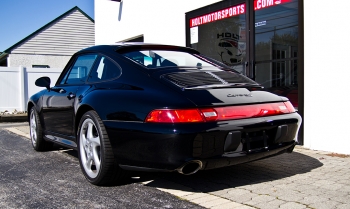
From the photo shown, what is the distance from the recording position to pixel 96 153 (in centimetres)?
356

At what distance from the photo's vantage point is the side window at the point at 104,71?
12.0ft

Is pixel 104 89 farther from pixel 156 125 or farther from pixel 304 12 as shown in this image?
pixel 304 12

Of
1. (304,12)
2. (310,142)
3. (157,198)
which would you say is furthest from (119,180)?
(304,12)

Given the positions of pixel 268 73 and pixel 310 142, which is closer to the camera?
pixel 310 142

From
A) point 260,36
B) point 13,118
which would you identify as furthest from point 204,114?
point 13,118

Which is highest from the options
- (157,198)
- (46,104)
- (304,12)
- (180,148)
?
(304,12)

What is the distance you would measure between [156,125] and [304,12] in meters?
3.50

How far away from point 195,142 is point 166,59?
→ 4.31ft

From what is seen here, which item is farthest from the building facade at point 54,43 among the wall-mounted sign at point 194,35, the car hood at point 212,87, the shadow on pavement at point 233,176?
the car hood at point 212,87

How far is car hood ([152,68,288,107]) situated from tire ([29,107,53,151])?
2547 mm

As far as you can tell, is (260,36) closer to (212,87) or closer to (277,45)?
(277,45)

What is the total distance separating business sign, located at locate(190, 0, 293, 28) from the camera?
622 cm

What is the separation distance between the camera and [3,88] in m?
13.5

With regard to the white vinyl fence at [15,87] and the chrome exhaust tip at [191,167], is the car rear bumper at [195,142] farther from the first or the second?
the white vinyl fence at [15,87]
